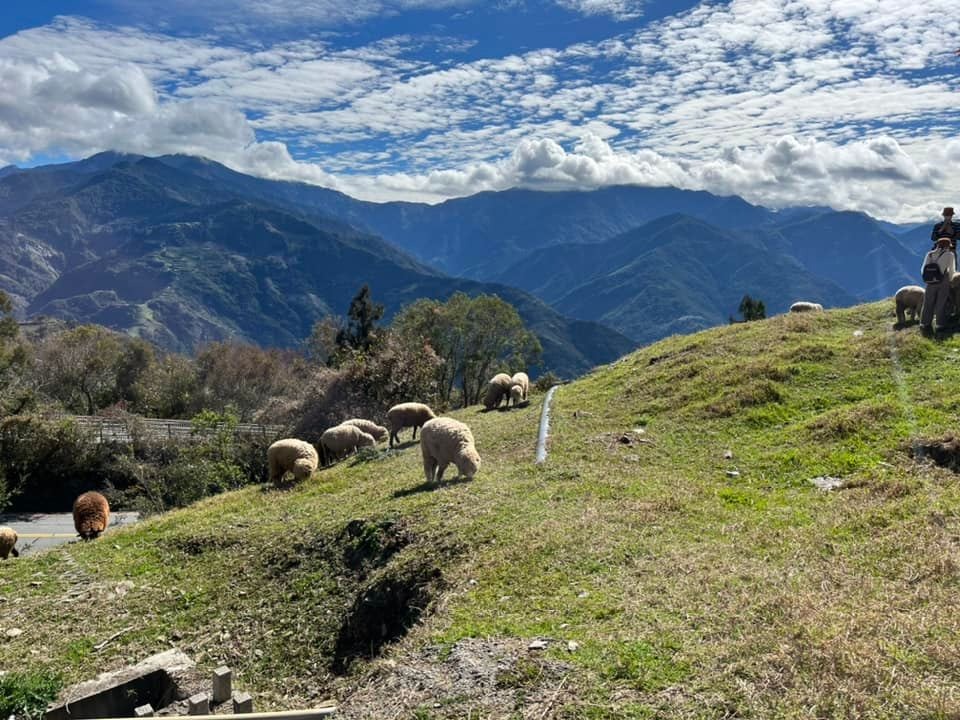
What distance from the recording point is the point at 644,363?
2491cm

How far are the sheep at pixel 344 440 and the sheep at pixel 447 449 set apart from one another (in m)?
9.47

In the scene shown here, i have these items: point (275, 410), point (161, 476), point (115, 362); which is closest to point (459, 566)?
point (161, 476)

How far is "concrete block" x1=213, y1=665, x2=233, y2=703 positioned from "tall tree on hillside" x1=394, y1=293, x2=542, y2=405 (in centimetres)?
4518

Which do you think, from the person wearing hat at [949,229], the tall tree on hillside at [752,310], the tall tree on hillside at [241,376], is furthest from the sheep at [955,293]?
the tall tree on hillside at [241,376]

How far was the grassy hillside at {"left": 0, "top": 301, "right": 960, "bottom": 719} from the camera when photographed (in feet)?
19.1

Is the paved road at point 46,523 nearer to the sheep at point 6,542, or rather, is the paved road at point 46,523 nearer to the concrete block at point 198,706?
the sheep at point 6,542

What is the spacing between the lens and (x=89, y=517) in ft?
61.5

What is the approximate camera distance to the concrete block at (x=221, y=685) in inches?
319

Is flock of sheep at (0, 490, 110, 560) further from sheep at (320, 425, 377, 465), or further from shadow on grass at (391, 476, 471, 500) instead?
shadow on grass at (391, 476, 471, 500)

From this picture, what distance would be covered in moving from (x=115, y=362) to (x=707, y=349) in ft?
196

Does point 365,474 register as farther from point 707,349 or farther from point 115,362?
point 115,362

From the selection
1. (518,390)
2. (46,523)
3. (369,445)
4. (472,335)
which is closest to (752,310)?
(472,335)

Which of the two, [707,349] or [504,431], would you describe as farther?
[707,349]

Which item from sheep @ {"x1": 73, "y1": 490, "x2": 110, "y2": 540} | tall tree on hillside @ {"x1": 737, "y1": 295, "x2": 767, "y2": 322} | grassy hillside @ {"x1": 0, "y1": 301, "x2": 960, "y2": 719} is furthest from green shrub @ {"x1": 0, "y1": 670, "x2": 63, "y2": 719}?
tall tree on hillside @ {"x1": 737, "y1": 295, "x2": 767, "y2": 322}
